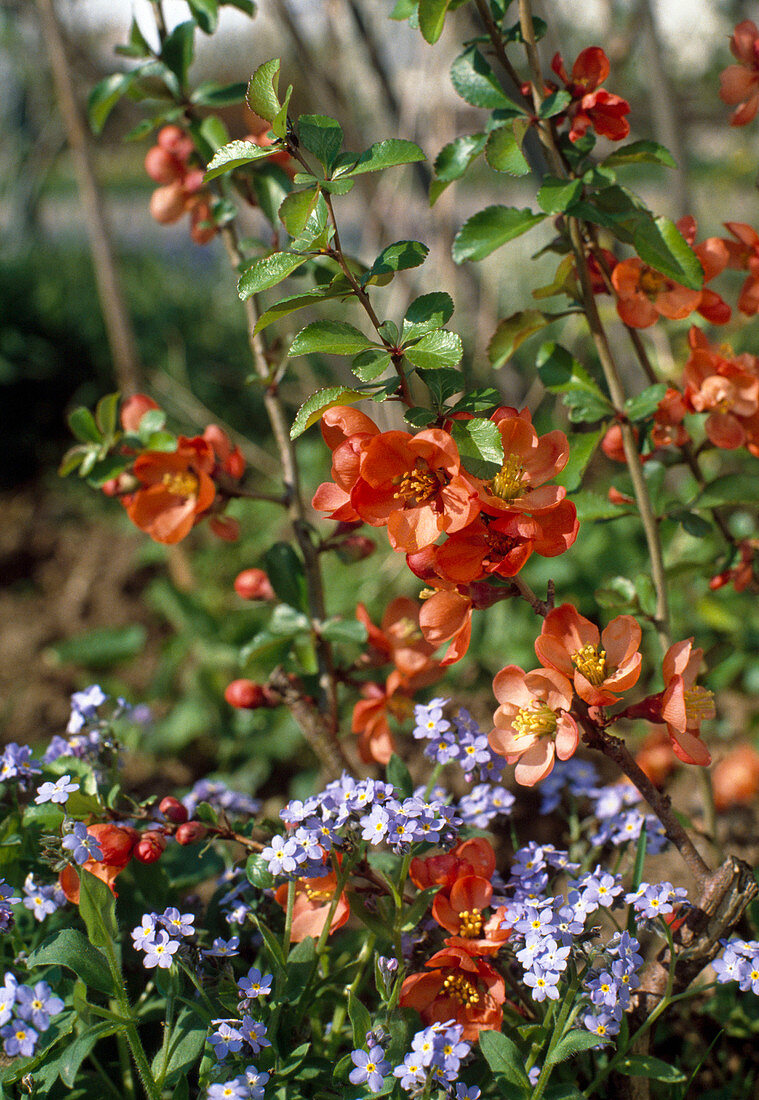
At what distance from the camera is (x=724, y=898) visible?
34.2 inches

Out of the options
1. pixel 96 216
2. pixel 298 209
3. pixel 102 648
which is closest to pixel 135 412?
pixel 298 209

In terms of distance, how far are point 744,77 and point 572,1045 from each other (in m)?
1.05

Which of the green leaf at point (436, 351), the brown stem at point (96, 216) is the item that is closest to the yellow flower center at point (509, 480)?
the green leaf at point (436, 351)

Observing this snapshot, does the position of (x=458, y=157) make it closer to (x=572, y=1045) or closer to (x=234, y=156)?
(x=234, y=156)

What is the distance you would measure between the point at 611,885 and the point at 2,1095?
1.96ft

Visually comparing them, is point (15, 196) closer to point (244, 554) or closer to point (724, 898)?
point (244, 554)

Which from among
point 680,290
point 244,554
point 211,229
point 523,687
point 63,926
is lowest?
point 244,554

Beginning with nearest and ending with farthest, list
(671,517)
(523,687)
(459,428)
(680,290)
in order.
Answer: (459,428), (523,687), (680,290), (671,517)

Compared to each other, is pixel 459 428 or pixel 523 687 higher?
pixel 459 428

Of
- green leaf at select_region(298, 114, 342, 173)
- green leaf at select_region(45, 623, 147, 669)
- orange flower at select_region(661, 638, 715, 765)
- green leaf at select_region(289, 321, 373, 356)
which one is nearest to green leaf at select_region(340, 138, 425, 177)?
green leaf at select_region(298, 114, 342, 173)

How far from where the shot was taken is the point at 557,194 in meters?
0.86

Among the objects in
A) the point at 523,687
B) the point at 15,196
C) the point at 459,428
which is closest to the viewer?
the point at 459,428

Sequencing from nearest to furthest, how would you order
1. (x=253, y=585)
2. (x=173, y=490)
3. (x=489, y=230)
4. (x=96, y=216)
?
(x=489, y=230)
(x=173, y=490)
(x=253, y=585)
(x=96, y=216)

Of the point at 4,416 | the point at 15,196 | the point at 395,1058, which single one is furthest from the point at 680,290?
the point at 15,196
